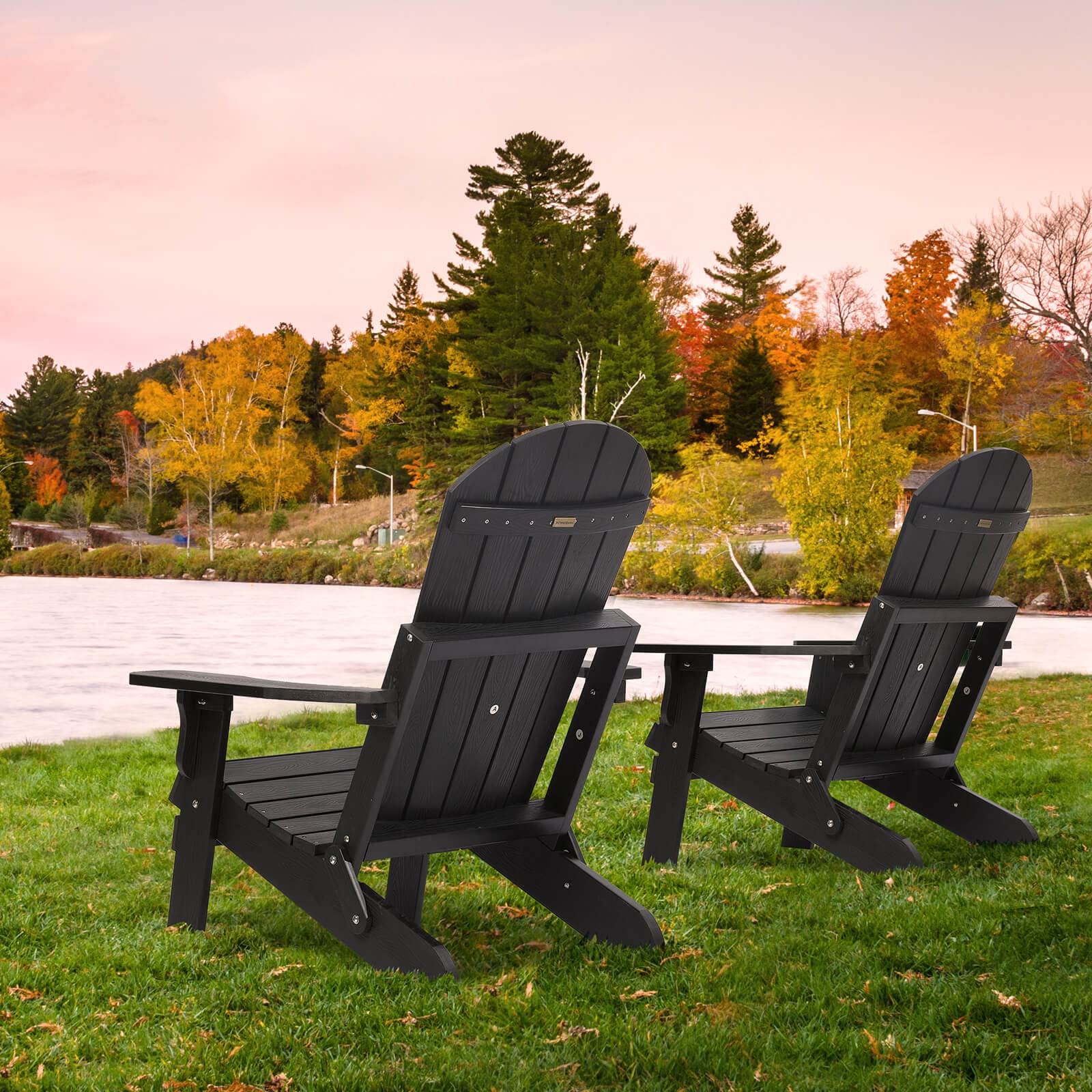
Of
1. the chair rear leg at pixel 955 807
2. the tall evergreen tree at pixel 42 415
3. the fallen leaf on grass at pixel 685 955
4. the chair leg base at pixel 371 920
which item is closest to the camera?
the chair leg base at pixel 371 920

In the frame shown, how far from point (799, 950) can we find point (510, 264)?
32.4 metres

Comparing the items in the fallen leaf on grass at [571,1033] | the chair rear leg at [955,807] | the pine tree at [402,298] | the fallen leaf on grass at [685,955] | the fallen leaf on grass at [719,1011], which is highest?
the pine tree at [402,298]

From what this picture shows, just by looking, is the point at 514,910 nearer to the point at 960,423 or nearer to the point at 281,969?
the point at 281,969

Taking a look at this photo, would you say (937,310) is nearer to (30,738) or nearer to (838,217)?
(838,217)

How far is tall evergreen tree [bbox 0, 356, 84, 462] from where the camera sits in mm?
57750

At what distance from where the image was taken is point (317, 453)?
53219 mm

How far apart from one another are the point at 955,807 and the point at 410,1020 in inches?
91.5

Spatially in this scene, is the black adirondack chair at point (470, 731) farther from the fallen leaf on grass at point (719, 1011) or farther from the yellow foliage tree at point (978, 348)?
the yellow foliage tree at point (978, 348)

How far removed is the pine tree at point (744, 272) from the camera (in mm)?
45906

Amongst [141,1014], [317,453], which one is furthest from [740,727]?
[317,453]

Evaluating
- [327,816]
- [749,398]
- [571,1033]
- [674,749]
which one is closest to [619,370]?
[749,398]

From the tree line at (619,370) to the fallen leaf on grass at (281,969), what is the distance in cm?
1743

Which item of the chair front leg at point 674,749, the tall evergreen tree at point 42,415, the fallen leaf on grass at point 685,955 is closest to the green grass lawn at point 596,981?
the fallen leaf on grass at point 685,955

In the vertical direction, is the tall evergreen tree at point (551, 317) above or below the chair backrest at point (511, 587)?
above
